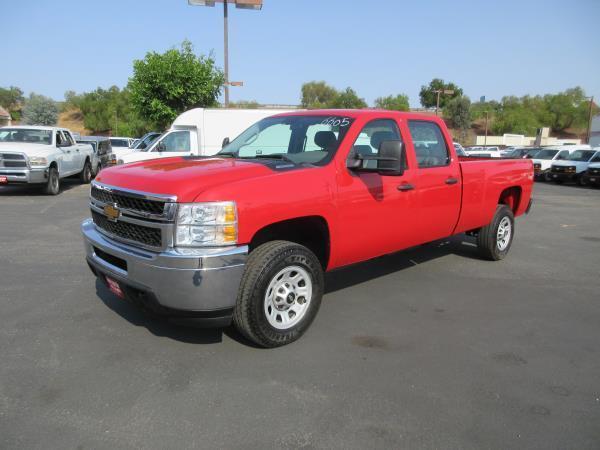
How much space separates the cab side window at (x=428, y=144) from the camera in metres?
4.98

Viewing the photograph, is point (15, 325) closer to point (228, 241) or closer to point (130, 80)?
point (228, 241)

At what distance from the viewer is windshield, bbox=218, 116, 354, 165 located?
424 cm

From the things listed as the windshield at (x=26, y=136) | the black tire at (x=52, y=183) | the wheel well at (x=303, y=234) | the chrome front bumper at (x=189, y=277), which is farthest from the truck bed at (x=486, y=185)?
the windshield at (x=26, y=136)

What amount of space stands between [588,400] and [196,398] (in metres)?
2.60

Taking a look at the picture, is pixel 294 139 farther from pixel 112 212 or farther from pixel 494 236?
pixel 494 236

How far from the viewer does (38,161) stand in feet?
41.1

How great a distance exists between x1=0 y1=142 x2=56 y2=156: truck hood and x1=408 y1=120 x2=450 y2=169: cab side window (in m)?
11.1

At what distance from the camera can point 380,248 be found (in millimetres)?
4602

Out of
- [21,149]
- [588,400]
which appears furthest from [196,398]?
[21,149]

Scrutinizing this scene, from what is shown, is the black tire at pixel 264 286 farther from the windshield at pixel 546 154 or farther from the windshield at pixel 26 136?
the windshield at pixel 546 154

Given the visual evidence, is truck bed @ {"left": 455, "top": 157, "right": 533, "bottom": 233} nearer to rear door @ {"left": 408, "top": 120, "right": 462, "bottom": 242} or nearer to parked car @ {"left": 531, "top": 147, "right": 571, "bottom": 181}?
rear door @ {"left": 408, "top": 120, "right": 462, "bottom": 242}

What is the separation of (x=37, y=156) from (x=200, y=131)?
16.5 feet

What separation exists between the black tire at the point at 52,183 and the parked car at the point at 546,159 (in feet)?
69.4

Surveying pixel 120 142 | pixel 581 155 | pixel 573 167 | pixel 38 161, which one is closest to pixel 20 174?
pixel 38 161
